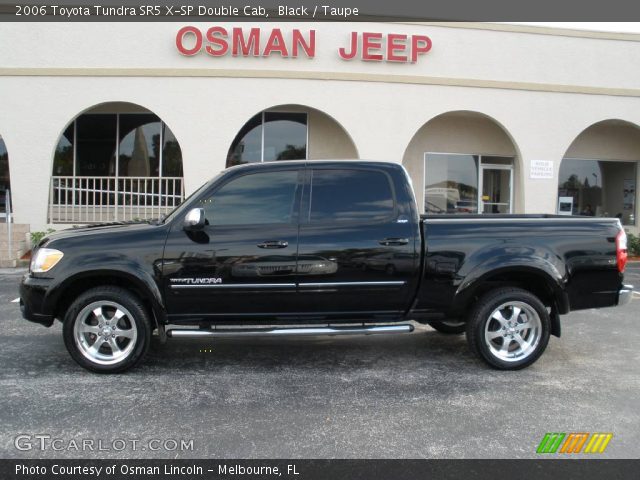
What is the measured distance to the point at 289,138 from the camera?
13.6m

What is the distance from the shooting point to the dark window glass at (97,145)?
1379 centimetres

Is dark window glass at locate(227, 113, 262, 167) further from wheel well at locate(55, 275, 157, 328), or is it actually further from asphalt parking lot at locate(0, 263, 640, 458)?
wheel well at locate(55, 275, 157, 328)

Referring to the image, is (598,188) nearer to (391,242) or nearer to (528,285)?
(528,285)

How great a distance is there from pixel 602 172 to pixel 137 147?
1353cm

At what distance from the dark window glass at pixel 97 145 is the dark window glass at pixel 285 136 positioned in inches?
167

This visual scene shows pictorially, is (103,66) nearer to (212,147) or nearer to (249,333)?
(212,147)

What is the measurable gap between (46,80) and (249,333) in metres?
10.6

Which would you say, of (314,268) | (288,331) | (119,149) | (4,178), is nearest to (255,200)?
(314,268)

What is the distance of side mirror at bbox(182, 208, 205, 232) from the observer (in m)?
4.32

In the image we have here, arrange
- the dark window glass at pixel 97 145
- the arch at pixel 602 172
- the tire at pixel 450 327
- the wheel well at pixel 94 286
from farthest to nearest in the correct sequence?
the arch at pixel 602 172 → the dark window glass at pixel 97 145 → the tire at pixel 450 327 → the wheel well at pixel 94 286

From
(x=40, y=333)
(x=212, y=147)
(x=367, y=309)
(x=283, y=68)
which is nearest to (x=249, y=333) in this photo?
(x=367, y=309)

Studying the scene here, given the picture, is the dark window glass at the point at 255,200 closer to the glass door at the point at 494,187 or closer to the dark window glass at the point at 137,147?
the dark window glass at the point at 137,147

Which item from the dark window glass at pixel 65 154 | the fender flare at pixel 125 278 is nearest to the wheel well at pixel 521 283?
the fender flare at pixel 125 278

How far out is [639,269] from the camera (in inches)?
477
